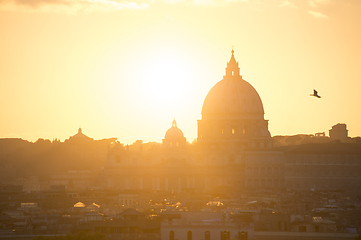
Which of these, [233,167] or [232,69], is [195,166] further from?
[232,69]

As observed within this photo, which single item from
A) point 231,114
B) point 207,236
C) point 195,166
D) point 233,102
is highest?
point 233,102

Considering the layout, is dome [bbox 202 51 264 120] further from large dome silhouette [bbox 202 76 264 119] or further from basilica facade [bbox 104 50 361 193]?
basilica facade [bbox 104 50 361 193]

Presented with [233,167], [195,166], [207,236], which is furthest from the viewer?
[195,166]

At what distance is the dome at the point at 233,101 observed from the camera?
183000 millimetres

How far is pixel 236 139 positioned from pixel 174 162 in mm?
24109

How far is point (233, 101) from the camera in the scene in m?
183

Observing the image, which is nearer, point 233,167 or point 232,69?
point 233,167

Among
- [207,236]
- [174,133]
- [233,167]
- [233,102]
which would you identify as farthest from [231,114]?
[207,236]

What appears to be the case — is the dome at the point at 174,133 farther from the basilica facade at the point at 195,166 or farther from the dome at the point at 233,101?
the dome at the point at 233,101

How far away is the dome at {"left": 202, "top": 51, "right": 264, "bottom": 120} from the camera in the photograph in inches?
7205

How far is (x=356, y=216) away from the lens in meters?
83.1

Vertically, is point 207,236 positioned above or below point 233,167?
below

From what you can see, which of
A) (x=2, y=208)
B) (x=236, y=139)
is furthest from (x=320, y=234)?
(x=236, y=139)

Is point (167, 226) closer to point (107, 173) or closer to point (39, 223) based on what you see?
point (39, 223)
